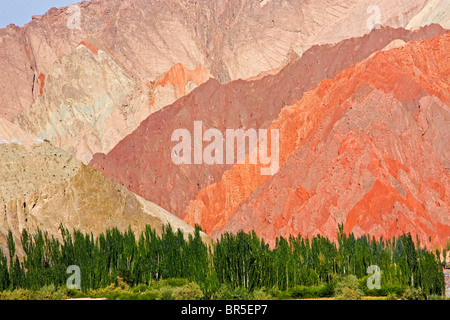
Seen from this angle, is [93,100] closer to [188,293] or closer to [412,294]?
[188,293]

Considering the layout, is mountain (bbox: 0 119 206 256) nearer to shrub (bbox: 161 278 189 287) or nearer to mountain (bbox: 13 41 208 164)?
shrub (bbox: 161 278 189 287)

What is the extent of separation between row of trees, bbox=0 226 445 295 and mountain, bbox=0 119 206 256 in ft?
25.9

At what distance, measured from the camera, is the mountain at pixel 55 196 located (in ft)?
191

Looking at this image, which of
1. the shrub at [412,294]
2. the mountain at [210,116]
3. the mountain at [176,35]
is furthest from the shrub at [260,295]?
the mountain at [176,35]

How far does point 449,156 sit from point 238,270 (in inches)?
1714

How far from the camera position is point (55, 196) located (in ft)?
201

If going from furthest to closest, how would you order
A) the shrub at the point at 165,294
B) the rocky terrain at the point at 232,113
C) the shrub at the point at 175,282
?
the rocky terrain at the point at 232,113
the shrub at the point at 175,282
the shrub at the point at 165,294

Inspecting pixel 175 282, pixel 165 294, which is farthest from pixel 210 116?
pixel 165 294

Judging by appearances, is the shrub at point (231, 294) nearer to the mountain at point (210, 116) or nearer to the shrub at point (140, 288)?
the shrub at point (140, 288)

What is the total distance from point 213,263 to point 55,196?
1954 cm

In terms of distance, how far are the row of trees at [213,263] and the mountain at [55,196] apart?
25.9 ft

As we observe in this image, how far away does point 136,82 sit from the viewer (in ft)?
472

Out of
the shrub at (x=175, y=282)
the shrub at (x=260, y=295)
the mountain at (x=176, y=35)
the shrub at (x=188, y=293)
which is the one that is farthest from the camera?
the mountain at (x=176, y=35)
